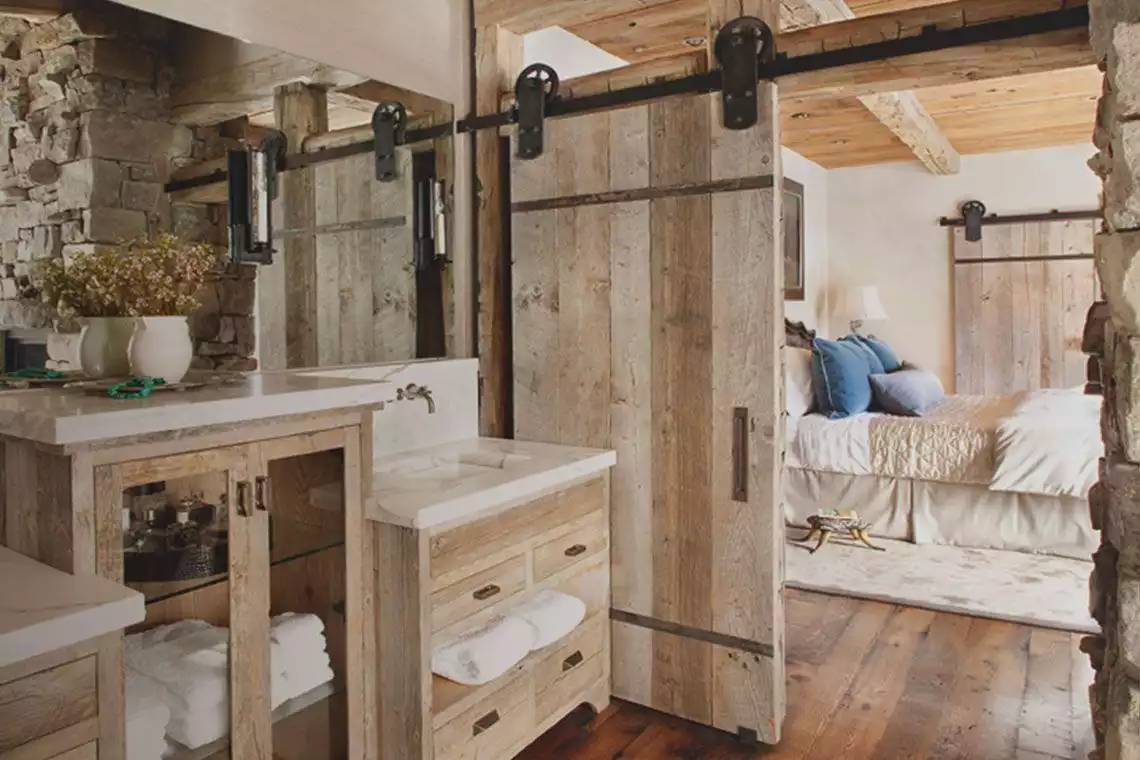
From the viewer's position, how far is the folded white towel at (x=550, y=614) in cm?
224

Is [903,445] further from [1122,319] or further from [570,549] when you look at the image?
[1122,319]

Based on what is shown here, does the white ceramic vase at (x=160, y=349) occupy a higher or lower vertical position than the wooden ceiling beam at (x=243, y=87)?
lower

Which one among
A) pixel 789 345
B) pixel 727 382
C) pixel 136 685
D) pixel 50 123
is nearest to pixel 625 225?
pixel 727 382

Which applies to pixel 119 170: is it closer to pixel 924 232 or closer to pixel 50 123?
pixel 50 123

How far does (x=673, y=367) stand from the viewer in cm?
253

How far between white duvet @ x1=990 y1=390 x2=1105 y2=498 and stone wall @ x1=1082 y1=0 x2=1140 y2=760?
245 cm

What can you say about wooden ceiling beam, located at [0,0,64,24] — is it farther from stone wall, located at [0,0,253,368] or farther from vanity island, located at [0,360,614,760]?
vanity island, located at [0,360,614,760]

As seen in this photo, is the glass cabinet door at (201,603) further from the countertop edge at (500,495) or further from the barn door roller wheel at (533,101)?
the barn door roller wheel at (533,101)

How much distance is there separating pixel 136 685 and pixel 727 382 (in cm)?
164

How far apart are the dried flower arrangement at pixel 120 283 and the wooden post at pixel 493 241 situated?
4.03ft

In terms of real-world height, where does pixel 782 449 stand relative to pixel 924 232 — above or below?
below

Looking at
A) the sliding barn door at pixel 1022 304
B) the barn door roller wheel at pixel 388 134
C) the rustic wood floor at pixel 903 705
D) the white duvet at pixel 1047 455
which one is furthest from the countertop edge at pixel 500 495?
the sliding barn door at pixel 1022 304

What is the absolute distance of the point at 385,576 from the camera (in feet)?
6.45

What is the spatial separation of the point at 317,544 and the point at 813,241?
5.77 m
